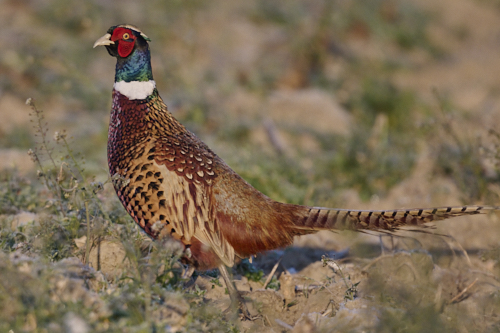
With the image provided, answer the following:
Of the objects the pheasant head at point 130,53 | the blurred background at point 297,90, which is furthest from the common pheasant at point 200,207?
the blurred background at point 297,90

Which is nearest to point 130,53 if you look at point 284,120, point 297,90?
point 284,120

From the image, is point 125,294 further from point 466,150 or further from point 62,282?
point 466,150

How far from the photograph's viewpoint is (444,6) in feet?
45.1

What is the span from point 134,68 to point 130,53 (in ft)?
0.33

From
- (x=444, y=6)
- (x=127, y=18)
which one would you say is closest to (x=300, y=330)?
(x=127, y=18)

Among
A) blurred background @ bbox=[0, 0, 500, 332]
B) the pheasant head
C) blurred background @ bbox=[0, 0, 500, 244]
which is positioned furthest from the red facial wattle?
blurred background @ bbox=[0, 0, 500, 244]

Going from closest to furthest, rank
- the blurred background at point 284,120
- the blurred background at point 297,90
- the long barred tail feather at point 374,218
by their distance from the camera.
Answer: the long barred tail feather at point 374,218 < the blurred background at point 284,120 < the blurred background at point 297,90

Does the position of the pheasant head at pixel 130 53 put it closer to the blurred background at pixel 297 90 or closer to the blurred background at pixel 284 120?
the blurred background at pixel 284 120

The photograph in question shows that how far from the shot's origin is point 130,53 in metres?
3.21

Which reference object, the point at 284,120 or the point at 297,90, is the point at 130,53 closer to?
the point at 284,120

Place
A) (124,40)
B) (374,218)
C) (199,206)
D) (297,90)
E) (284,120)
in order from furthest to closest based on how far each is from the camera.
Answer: (297,90)
(284,120)
(124,40)
(199,206)
(374,218)

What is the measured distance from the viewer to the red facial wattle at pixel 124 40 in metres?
3.17

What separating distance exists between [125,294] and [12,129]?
456cm

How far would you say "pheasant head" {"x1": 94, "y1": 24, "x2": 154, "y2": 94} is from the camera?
10.4 feet
